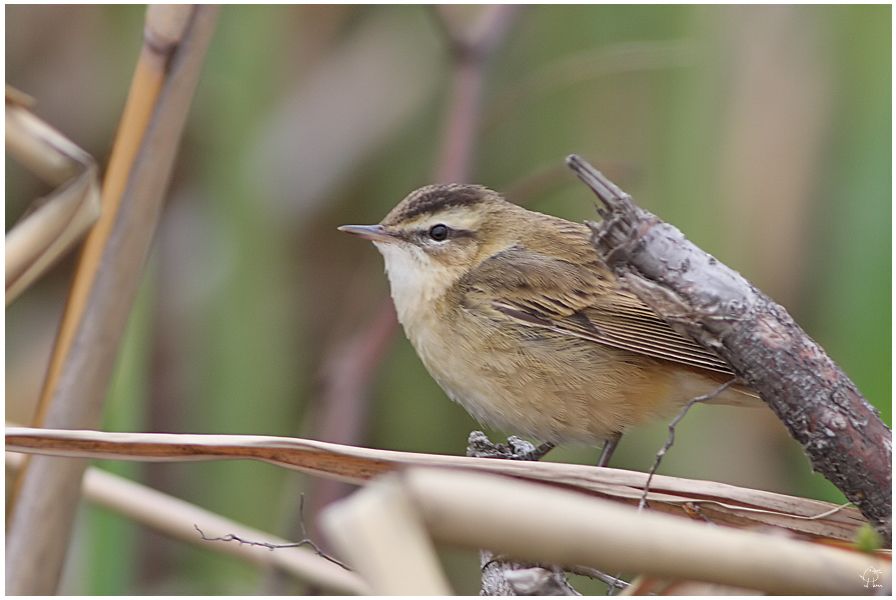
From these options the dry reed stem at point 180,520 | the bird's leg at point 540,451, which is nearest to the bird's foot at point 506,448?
the bird's leg at point 540,451

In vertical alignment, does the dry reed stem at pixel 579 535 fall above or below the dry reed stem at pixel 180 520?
above

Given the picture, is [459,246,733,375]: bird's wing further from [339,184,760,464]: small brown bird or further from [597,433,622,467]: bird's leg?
[597,433,622,467]: bird's leg

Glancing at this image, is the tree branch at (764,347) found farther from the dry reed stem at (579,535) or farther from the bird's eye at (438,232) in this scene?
the bird's eye at (438,232)

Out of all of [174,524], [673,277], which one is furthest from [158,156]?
[673,277]

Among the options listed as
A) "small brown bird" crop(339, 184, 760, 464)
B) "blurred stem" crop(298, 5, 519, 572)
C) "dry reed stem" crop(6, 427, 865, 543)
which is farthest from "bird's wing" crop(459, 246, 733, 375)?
"dry reed stem" crop(6, 427, 865, 543)

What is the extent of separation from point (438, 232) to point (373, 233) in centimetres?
19

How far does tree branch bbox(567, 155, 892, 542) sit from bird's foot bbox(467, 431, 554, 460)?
960 mm

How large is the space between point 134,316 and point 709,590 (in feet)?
6.41

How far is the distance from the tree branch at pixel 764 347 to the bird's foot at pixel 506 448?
960mm

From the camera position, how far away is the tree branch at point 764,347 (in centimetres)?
160

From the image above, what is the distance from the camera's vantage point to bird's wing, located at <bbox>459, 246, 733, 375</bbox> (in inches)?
100

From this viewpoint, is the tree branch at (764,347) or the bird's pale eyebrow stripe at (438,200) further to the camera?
the bird's pale eyebrow stripe at (438,200)

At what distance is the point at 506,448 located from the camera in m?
2.69

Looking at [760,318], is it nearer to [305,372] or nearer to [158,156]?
[158,156]
